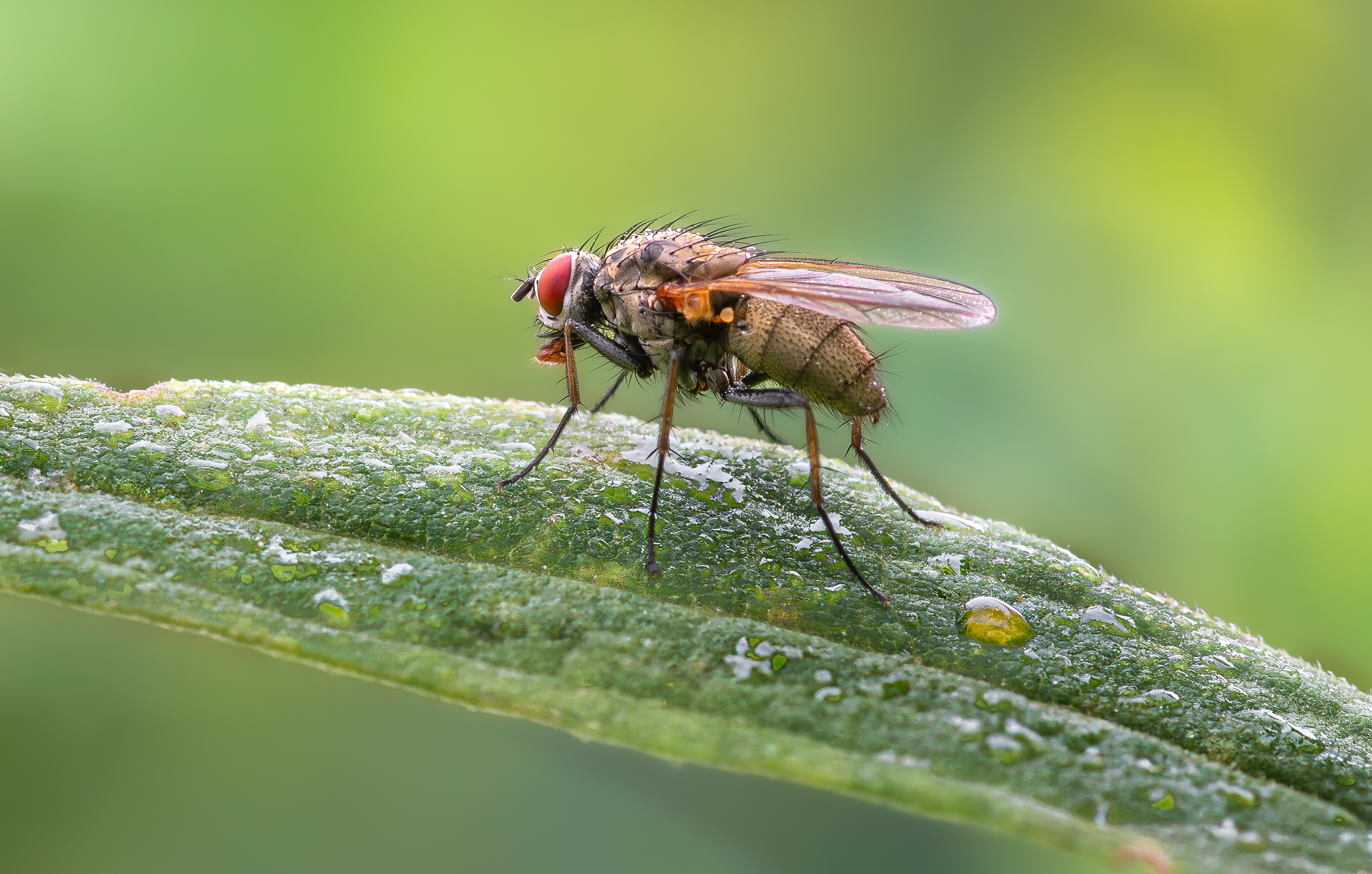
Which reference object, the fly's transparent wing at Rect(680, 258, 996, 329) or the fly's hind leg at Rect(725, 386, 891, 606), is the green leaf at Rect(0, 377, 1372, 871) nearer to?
the fly's hind leg at Rect(725, 386, 891, 606)

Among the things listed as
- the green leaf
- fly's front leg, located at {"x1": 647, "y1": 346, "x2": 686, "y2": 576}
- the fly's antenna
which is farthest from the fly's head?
the green leaf

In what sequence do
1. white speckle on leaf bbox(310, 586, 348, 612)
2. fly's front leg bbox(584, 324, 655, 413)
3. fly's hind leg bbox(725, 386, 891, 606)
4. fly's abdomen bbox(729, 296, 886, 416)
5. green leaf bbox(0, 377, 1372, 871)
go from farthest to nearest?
fly's front leg bbox(584, 324, 655, 413) < fly's abdomen bbox(729, 296, 886, 416) < fly's hind leg bbox(725, 386, 891, 606) < white speckle on leaf bbox(310, 586, 348, 612) < green leaf bbox(0, 377, 1372, 871)

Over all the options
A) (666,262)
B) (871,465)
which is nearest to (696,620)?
(871,465)

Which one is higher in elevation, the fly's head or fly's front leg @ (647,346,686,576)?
the fly's head

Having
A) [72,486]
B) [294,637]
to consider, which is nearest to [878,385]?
[294,637]

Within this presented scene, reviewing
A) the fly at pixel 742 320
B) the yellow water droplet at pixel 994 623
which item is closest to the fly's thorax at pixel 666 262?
the fly at pixel 742 320

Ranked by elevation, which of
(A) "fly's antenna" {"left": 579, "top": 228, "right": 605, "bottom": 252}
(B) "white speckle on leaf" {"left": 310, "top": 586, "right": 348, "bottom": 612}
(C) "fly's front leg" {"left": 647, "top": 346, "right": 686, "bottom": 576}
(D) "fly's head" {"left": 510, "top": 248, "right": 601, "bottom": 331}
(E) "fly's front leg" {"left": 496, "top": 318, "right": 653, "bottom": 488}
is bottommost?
(B) "white speckle on leaf" {"left": 310, "top": 586, "right": 348, "bottom": 612}
